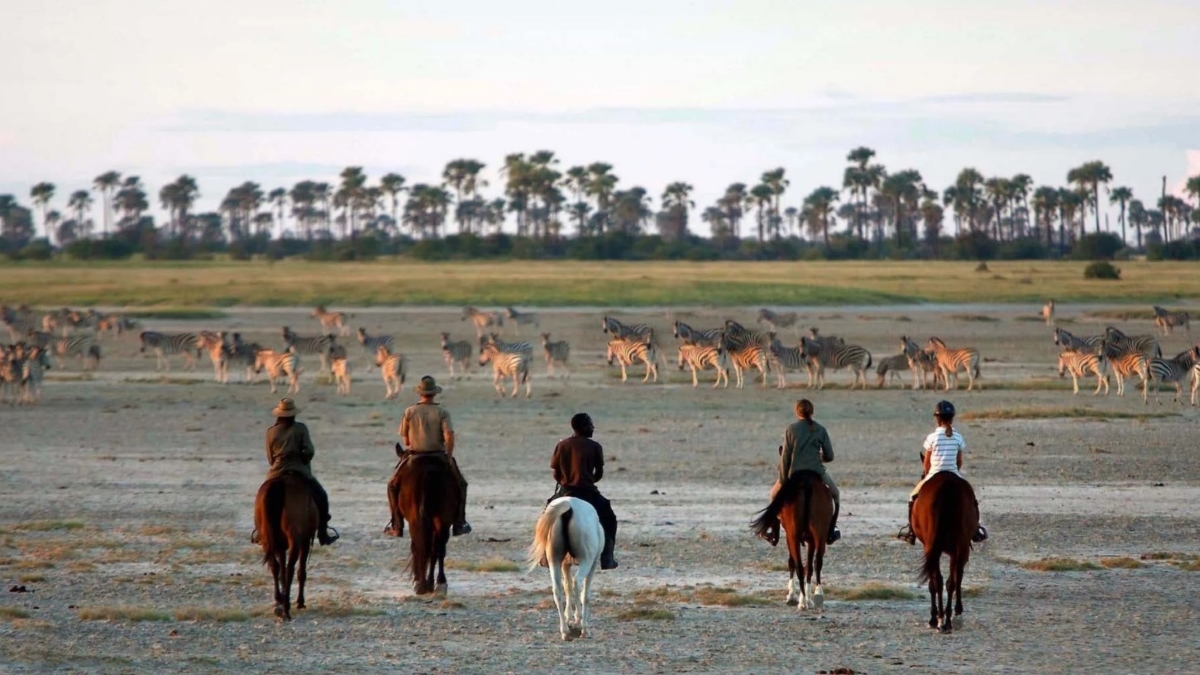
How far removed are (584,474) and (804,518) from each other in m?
→ 1.69

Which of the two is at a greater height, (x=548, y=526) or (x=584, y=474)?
(x=584, y=474)

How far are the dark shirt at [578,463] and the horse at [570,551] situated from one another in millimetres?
369

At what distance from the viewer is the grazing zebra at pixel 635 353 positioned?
119ft

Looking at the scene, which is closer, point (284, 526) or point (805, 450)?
point (284, 526)

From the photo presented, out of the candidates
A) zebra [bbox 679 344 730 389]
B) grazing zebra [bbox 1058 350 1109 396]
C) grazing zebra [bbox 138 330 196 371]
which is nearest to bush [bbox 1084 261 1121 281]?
grazing zebra [bbox 1058 350 1109 396]

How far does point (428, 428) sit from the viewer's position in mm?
12703

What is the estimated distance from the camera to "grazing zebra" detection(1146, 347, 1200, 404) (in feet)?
98.4

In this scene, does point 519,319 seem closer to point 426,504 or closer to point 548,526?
point 426,504

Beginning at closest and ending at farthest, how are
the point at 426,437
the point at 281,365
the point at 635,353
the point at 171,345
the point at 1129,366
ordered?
the point at 426,437 < the point at 1129,366 < the point at 281,365 < the point at 635,353 < the point at 171,345

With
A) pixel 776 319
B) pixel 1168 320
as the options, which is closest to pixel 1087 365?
pixel 1168 320

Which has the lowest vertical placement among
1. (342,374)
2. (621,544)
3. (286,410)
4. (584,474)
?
(621,544)

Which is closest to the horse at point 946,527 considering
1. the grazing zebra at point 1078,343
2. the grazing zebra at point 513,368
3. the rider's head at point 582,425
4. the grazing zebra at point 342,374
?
the rider's head at point 582,425

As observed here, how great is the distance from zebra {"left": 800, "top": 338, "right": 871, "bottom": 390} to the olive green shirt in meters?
22.0

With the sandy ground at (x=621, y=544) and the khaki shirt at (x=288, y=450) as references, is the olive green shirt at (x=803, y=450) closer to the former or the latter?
the sandy ground at (x=621, y=544)
